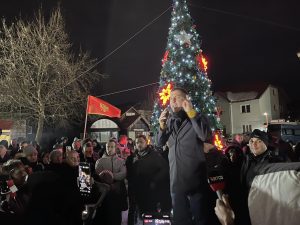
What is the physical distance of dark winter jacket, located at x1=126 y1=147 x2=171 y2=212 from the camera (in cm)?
581

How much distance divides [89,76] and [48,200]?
21326 mm

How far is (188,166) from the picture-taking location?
3.68 meters

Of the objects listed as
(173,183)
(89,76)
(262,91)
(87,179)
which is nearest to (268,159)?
(173,183)

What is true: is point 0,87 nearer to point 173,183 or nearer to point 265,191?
point 173,183

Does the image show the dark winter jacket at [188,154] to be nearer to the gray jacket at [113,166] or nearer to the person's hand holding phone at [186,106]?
the person's hand holding phone at [186,106]

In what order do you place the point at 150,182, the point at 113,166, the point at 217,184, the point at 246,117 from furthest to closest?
the point at 246,117 → the point at 113,166 → the point at 150,182 → the point at 217,184

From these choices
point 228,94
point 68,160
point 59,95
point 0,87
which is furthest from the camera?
point 228,94

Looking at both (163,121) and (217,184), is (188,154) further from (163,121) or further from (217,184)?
(217,184)

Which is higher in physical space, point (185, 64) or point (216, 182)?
point (185, 64)

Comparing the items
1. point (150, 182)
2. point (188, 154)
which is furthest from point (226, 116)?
point (188, 154)

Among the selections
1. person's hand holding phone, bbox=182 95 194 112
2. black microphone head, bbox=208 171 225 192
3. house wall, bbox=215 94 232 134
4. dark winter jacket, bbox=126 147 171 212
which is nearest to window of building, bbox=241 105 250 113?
house wall, bbox=215 94 232 134

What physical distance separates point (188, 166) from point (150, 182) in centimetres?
236

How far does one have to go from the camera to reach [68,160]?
5.19 m

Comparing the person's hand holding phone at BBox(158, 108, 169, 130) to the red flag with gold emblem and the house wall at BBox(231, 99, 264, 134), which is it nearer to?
the red flag with gold emblem
